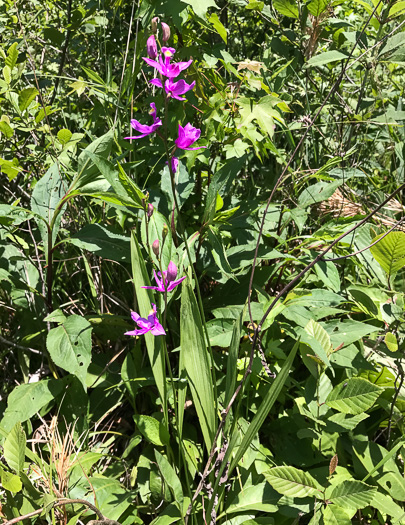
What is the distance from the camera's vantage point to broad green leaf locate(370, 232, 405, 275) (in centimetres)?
122

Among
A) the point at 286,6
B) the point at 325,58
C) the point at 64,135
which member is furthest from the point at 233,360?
the point at 286,6

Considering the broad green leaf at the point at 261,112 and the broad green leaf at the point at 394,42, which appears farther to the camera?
the broad green leaf at the point at 394,42

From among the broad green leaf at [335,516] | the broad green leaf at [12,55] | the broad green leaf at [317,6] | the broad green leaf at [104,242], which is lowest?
the broad green leaf at [335,516]

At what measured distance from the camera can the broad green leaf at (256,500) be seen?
3.95 feet

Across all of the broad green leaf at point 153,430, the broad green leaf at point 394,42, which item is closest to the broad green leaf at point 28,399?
the broad green leaf at point 153,430

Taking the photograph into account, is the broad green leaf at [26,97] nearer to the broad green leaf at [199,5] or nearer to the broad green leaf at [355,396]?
the broad green leaf at [199,5]

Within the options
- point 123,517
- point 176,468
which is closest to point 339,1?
point 176,468

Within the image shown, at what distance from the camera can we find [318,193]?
166 cm

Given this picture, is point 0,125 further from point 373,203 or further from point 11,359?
point 373,203

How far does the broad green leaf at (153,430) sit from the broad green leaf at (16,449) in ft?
0.91

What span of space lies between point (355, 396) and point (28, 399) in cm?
85

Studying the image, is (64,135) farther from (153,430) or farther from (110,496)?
(110,496)

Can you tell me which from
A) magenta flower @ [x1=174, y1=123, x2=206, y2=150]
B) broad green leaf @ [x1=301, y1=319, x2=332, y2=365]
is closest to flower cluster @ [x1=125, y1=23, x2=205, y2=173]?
magenta flower @ [x1=174, y1=123, x2=206, y2=150]

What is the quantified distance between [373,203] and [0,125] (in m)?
1.41
